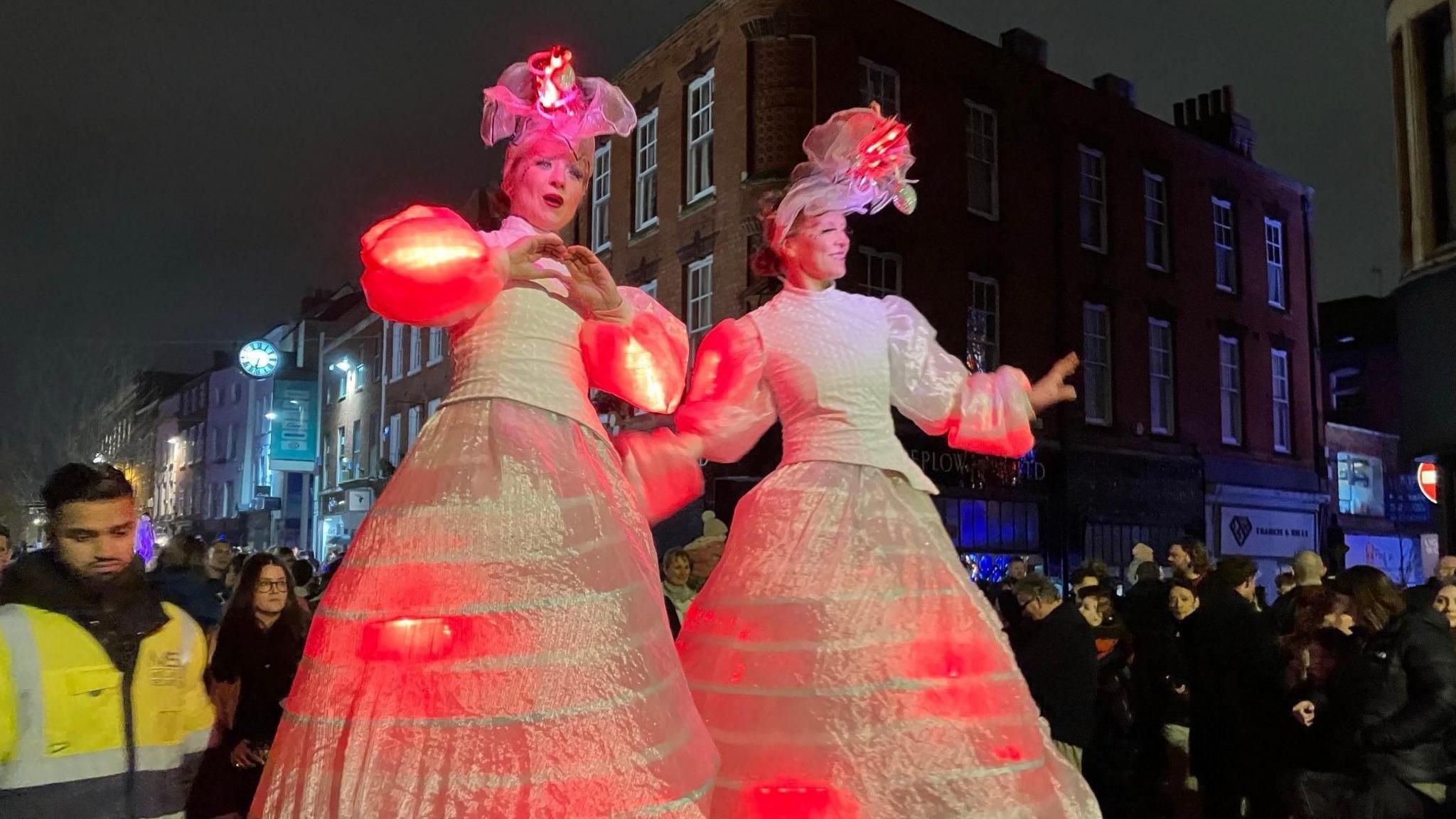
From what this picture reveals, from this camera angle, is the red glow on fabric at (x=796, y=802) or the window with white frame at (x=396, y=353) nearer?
the red glow on fabric at (x=796, y=802)

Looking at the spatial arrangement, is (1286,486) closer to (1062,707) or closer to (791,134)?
(791,134)

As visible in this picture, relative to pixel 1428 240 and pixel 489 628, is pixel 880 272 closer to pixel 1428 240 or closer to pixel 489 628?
pixel 1428 240

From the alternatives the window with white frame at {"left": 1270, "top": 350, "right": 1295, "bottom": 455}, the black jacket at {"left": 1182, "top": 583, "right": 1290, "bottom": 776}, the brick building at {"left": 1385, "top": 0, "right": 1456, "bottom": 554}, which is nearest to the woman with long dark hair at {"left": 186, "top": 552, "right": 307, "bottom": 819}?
the black jacket at {"left": 1182, "top": 583, "right": 1290, "bottom": 776}

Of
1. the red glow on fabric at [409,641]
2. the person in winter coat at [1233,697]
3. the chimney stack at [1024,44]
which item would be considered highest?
the chimney stack at [1024,44]

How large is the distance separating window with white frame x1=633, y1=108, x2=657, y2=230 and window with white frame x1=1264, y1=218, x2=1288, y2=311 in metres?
13.2

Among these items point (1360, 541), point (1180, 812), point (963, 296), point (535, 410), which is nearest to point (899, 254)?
point (963, 296)

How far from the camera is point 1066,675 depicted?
5.82 m

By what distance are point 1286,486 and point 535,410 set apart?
22607 millimetres

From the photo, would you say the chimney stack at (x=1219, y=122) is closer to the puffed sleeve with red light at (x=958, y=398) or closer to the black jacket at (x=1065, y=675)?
the black jacket at (x=1065, y=675)

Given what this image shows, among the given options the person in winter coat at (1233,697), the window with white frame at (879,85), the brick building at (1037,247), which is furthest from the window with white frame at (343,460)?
the person in winter coat at (1233,697)

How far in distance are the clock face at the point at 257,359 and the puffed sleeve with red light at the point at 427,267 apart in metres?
27.0

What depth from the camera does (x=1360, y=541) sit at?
84.3 feet

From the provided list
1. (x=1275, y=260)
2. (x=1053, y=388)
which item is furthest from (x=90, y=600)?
(x=1275, y=260)

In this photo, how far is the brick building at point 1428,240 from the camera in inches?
434
